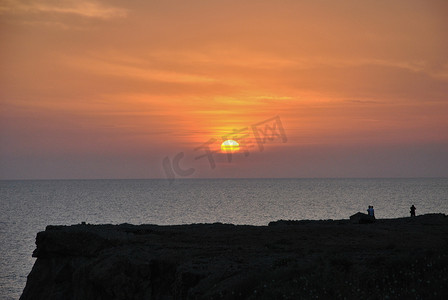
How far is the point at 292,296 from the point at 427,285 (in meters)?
4.54

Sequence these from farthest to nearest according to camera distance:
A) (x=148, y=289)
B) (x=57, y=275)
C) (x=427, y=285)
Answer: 1. (x=57, y=275)
2. (x=148, y=289)
3. (x=427, y=285)

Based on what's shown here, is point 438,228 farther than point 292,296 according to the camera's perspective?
Yes

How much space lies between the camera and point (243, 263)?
23.9 m

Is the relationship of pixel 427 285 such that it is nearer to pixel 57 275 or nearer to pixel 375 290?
pixel 375 290

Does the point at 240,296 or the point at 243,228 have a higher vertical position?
the point at 243,228

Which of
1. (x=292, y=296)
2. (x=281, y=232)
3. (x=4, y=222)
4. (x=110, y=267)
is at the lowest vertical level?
(x=292, y=296)

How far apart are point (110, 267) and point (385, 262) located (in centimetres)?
1290

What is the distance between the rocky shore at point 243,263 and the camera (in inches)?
753

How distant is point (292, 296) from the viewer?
18.4m

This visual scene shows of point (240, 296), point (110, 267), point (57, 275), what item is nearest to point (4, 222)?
point (57, 275)

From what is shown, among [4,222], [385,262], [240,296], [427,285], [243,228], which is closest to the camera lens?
[427,285]

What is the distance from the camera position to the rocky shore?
19.1 metres

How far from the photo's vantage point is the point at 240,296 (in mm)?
19812

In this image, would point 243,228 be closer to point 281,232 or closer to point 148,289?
point 281,232
